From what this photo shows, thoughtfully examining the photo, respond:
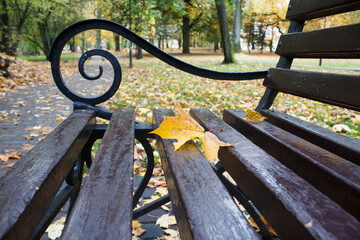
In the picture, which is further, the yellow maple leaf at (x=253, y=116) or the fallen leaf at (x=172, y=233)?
the fallen leaf at (x=172, y=233)

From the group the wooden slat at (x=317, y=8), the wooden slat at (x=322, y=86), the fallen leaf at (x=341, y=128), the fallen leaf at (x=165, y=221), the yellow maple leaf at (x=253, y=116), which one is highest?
the wooden slat at (x=317, y=8)

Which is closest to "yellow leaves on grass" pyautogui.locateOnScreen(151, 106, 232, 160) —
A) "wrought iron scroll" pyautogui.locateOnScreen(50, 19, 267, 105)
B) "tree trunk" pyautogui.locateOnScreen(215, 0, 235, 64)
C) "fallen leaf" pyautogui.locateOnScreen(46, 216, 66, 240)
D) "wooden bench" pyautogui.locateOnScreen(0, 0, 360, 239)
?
"wooden bench" pyautogui.locateOnScreen(0, 0, 360, 239)

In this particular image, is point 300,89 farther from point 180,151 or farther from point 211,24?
point 211,24

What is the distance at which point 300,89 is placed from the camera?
1284 millimetres

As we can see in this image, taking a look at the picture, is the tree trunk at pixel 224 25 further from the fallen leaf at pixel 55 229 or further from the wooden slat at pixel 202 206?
the wooden slat at pixel 202 206

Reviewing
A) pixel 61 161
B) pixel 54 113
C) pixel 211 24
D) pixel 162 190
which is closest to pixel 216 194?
pixel 61 161

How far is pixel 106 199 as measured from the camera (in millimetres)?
650

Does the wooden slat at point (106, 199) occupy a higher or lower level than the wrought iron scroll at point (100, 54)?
lower

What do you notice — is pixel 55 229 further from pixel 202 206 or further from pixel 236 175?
pixel 202 206

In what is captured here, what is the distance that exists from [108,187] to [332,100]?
89 cm

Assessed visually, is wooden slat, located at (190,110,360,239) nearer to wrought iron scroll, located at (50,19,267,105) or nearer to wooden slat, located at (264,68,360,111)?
wooden slat, located at (264,68,360,111)

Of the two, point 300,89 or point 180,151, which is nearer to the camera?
point 180,151

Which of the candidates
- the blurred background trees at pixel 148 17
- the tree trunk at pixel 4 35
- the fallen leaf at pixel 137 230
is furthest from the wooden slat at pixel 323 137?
the tree trunk at pixel 4 35

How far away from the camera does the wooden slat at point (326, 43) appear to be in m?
1.01
